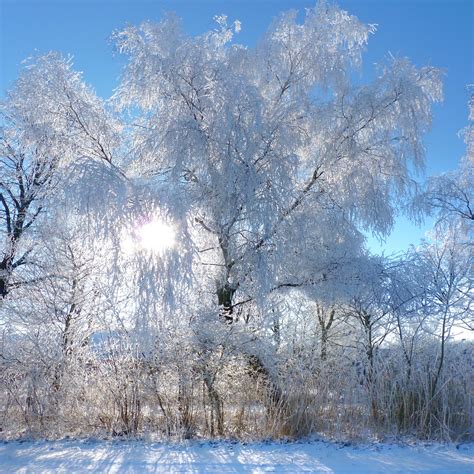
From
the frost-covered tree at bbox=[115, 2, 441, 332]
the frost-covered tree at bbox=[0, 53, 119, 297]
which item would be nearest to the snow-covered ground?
the frost-covered tree at bbox=[115, 2, 441, 332]

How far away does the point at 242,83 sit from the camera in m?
7.54

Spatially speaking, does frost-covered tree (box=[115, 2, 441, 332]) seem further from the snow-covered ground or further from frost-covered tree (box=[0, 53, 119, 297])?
the snow-covered ground

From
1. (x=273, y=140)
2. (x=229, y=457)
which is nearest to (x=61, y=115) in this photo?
(x=273, y=140)

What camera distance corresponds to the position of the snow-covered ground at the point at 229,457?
463 cm

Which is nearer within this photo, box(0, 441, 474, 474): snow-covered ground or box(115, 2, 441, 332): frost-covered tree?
box(0, 441, 474, 474): snow-covered ground

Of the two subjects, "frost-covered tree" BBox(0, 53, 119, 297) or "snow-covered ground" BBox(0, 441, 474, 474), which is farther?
"frost-covered tree" BBox(0, 53, 119, 297)

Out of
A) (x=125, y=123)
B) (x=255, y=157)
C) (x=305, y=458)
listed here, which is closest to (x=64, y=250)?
(x=125, y=123)

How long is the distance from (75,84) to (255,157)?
11.5 ft

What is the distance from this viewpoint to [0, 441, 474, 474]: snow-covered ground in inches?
182

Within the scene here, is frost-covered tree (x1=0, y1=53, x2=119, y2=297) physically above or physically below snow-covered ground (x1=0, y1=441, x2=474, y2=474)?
above

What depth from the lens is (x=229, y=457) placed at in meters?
5.03

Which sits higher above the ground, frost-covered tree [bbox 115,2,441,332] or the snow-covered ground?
frost-covered tree [bbox 115,2,441,332]

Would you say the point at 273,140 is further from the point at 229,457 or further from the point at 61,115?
the point at 229,457

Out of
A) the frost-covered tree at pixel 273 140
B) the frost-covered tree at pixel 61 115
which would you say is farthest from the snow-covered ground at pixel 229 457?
the frost-covered tree at pixel 61 115
